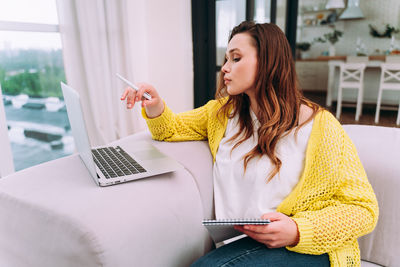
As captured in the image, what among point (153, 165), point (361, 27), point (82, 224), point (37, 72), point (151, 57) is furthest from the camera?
point (361, 27)

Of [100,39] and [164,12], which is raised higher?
[164,12]

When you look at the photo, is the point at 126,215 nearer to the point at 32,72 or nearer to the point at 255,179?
the point at 255,179

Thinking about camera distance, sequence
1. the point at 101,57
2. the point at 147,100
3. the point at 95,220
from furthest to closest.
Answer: the point at 101,57
the point at 147,100
the point at 95,220

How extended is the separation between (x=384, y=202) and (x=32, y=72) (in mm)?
2061

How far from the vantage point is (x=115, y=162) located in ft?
3.09

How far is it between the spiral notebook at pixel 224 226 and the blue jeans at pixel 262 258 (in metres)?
0.05

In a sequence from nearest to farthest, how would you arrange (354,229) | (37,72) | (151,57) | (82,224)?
(82,224)
(354,229)
(37,72)
(151,57)

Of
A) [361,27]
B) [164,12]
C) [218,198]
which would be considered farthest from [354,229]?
[361,27]

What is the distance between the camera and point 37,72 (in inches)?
82.4

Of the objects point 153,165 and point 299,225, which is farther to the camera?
point 153,165

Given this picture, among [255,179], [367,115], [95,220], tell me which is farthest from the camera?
[367,115]

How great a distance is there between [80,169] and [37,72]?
1.46 meters

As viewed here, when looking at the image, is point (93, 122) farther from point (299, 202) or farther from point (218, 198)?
point (299, 202)

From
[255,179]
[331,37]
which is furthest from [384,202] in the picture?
[331,37]
